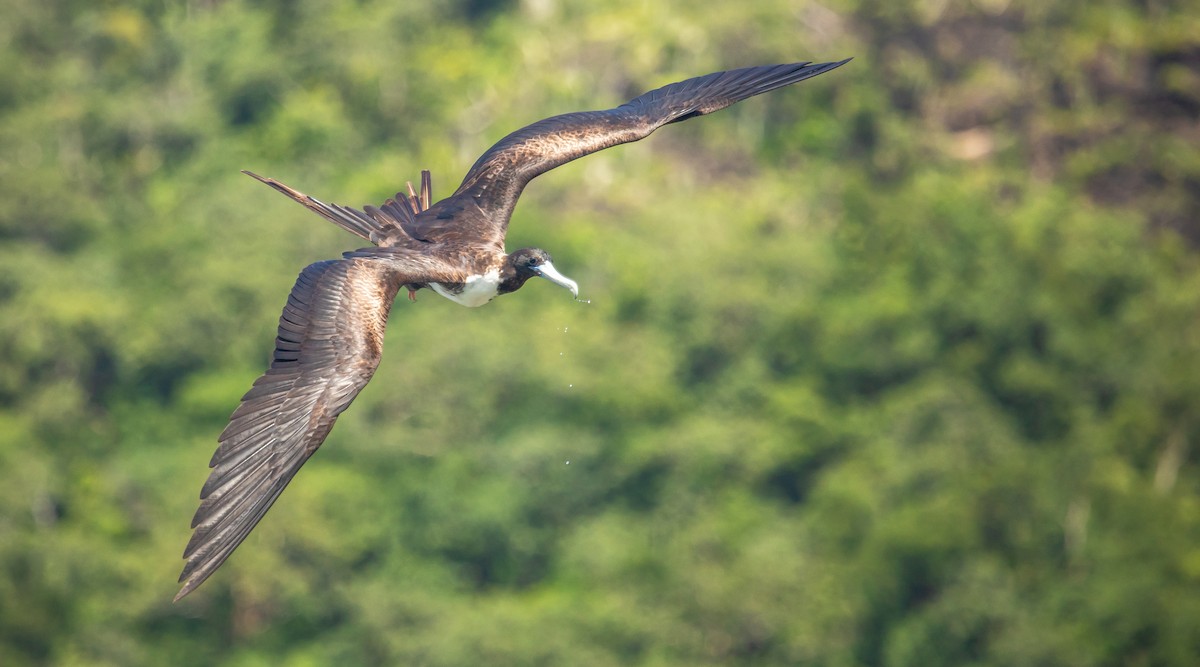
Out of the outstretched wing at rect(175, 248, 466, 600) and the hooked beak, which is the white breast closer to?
the hooked beak

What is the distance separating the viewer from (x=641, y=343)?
71.1 meters

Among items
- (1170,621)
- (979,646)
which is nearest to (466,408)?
(979,646)

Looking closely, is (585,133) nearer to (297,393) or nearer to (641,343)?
(297,393)

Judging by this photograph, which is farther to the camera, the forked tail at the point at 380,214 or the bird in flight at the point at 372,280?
the forked tail at the point at 380,214

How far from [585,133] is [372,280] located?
3.21 metres

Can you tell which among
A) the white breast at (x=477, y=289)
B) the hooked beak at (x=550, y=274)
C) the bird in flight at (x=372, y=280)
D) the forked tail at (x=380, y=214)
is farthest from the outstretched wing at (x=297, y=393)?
the hooked beak at (x=550, y=274)

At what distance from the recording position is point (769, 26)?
7512 cm

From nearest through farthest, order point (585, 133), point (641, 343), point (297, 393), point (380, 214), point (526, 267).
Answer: point (297, 393), point (526, 267), point (380, 214), point (585, 133), point (641, 343)

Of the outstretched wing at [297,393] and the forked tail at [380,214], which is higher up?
the forked tail at [380,214]

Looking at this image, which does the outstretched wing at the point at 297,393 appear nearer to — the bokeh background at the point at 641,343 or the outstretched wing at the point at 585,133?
the outstretched wing at the point at 585,133

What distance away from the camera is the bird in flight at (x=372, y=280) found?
16578mm

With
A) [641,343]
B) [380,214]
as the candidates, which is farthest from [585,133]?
[641,343]

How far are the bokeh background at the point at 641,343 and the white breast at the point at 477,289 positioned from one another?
131ft

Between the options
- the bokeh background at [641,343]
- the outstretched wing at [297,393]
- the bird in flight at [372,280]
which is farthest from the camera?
the bokeh background at [641,343]
